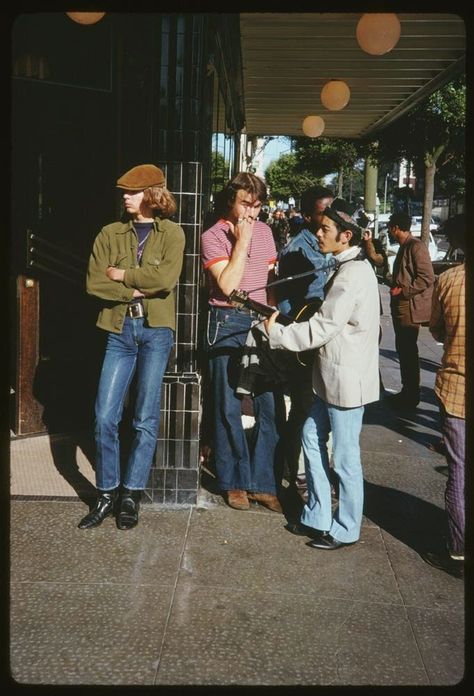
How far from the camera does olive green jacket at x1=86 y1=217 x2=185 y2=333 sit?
14.3ft

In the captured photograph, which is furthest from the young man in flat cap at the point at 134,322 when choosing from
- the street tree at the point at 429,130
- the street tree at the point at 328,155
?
the street tree at the point at 328,155

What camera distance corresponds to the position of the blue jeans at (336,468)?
4.18 m

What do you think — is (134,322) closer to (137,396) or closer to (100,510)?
(137,396)

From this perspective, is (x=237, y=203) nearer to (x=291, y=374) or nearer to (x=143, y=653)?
(x=291, y=374)

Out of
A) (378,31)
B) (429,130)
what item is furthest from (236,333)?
(429,130)

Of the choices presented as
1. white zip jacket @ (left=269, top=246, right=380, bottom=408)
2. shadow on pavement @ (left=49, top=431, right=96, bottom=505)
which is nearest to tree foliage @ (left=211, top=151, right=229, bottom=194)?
shadow on pavement @ (left=49, top=431, right=96, bottom=505)

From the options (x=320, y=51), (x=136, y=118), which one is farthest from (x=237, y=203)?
(x=320, y=51)

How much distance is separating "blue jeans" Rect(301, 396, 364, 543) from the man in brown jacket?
345cm

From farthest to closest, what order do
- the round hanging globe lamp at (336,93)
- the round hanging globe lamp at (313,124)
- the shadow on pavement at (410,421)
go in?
1. the round hanging globe lamp at (313,124)
2. the round hanging globe lamp at (336,93)
3. the shadow on pavement at (410,421)

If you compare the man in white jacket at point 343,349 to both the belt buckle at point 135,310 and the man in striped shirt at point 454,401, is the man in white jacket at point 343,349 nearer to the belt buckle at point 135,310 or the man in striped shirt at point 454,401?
the man in striped shirt at point 454,401

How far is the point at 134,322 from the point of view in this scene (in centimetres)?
447

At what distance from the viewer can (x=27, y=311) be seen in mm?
5969

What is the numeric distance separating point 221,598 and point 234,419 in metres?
1.33

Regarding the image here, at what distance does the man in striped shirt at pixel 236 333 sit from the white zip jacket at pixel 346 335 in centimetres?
64
